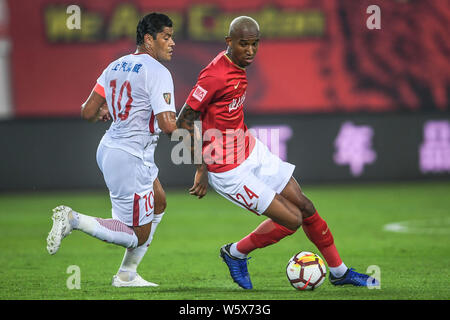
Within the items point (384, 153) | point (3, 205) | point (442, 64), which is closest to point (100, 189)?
point (3, 205)

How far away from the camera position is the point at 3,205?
13.9 metres

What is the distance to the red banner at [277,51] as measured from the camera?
597 inches

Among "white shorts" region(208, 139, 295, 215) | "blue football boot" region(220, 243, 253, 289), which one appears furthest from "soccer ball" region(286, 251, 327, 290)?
"white shorts" region(208, 139, 295, 215)

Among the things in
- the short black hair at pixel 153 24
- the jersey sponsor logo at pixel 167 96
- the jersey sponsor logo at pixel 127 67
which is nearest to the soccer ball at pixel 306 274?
the jersey sponsor logo at pixel 167 96

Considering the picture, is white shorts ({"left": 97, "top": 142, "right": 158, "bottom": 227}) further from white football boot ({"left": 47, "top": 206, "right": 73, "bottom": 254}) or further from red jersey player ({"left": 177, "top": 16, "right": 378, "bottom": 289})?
white football boot ({"left": 47, "top": 206, "right": 73, "bottom": 254})

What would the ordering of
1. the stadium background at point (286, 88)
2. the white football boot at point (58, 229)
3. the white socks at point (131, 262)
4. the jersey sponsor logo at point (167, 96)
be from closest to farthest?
1. the white football boot at point (58, 229)
2. the jersey sponsor logo at point (167, 96)
3. the white socks at point (131, 262)
4. the stadium background at point (286, 88)

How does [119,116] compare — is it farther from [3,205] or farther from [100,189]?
[100,189]

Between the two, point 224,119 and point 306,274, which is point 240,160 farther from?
point 306,274

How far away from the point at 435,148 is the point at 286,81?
304cm

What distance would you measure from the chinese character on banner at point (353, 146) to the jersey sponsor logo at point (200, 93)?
9420 mm

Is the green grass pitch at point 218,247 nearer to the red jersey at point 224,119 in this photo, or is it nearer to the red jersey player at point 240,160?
the red jersey player at point 240,160

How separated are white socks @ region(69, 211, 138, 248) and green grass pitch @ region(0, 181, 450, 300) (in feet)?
1.35

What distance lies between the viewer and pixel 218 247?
9.18m

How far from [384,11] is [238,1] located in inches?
108
